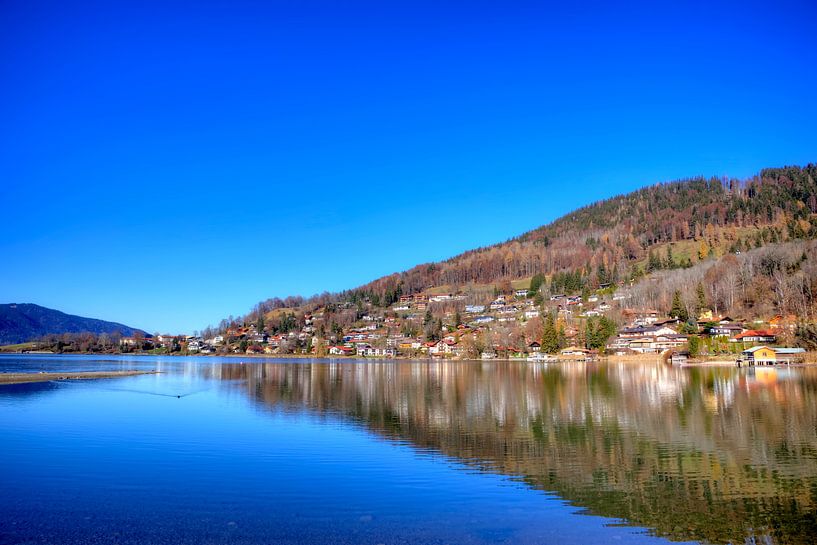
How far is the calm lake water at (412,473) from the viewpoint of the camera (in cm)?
1062

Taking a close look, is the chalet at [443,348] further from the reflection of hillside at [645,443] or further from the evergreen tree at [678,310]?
the reflection of hillside at [645,443]

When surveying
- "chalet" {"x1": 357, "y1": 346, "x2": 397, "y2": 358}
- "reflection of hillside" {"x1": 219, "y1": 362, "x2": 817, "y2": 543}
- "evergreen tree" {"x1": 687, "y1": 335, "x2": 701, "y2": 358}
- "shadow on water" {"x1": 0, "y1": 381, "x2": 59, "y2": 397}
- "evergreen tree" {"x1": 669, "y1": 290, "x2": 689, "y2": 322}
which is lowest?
"chalet" {"x1": 357, "y1": 346, "x2": 397, "y2": 358}

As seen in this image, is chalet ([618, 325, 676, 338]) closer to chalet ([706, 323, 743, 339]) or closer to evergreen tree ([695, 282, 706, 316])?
chalet ([706, 323, 743, 339])

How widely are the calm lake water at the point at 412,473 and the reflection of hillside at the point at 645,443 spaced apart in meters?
0.08

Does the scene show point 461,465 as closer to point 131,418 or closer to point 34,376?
point 131,418

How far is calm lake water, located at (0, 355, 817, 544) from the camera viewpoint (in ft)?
34.9

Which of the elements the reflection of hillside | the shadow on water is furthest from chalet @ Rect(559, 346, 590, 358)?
the shadow on water

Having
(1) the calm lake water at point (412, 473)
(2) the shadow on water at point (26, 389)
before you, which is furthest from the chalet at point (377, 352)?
(1) the calm lake water at point (412, 473)

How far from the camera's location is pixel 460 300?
7156 inches

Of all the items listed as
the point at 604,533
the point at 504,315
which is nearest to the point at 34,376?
the point at 604,533

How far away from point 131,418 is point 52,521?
1740cm

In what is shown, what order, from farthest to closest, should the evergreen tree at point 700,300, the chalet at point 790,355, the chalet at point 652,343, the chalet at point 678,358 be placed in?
1. the evergreen tree at point 700,300
2. the chalet at point 652,343
3. the chalet at point 678,358
4. the chalet at point 790,355

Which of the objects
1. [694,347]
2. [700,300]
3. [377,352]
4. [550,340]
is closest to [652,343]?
[694,347]

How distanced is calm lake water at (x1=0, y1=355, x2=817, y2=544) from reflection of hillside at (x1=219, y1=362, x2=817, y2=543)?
82mm
